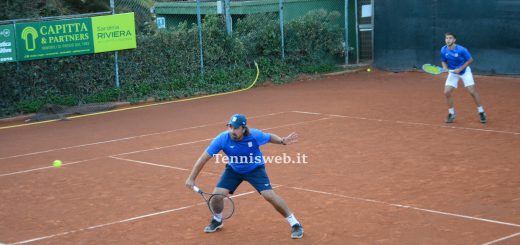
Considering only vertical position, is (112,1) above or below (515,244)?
above

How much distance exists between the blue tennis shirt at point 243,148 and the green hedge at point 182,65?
12291 millimetres

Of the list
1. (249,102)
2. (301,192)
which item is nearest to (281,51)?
(249,102)

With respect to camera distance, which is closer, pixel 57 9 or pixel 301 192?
pixel 301 192

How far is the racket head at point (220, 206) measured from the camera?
29.1ft

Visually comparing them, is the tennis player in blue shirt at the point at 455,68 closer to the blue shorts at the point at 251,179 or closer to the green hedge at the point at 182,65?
the blue shorts at the point at 251,179

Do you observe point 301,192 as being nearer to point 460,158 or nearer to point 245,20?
point 460,158

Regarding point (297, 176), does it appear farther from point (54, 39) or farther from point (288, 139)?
point (54, 39)

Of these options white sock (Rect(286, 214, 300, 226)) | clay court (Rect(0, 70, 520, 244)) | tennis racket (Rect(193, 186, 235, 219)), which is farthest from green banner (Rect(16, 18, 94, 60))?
white sock (Rect(286, 214, 300, 226))

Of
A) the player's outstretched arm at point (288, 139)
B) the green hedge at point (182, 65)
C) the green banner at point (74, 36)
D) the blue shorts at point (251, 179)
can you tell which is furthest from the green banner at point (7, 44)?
the player's outstretched arm at point (288, 139)

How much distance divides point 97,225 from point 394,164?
495 cm

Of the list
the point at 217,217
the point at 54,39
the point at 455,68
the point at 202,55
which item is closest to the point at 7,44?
the point at 54,39

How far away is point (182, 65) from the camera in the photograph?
22844mm

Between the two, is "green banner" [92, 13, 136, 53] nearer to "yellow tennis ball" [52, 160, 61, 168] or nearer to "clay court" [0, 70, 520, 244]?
"clay court" [0, 70, 520, 244]

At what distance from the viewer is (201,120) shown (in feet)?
58.0
